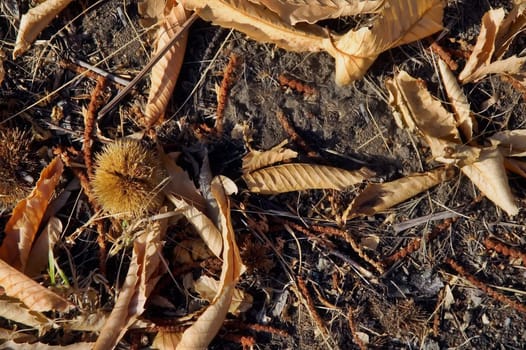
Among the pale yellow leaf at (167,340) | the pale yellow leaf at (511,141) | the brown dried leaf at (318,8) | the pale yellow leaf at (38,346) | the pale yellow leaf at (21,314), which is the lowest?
the pale yellow leaf at (167,340)

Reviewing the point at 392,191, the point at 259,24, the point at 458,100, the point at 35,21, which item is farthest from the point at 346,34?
the point at 35,21

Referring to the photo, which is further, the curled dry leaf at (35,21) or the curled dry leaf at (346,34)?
the curled dry leaf at (35,21)

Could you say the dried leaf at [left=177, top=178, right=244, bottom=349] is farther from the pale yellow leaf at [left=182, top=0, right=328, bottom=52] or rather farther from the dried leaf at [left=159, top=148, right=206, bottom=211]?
the pale yellow leaf at [left=182, top=0, right=328, bottom=52]

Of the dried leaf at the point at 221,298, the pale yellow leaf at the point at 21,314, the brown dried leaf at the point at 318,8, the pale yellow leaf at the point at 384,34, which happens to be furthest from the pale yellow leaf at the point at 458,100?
the pale yellow leaf at the point at 21,314

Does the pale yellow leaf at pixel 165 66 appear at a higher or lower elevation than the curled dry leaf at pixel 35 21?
lower

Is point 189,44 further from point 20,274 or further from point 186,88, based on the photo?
point 20,274

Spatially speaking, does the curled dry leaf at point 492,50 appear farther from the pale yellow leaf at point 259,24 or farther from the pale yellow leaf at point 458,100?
the pale yellow leaf at point 259,24

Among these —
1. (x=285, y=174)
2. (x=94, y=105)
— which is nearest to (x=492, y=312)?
(x=285, y=174)
